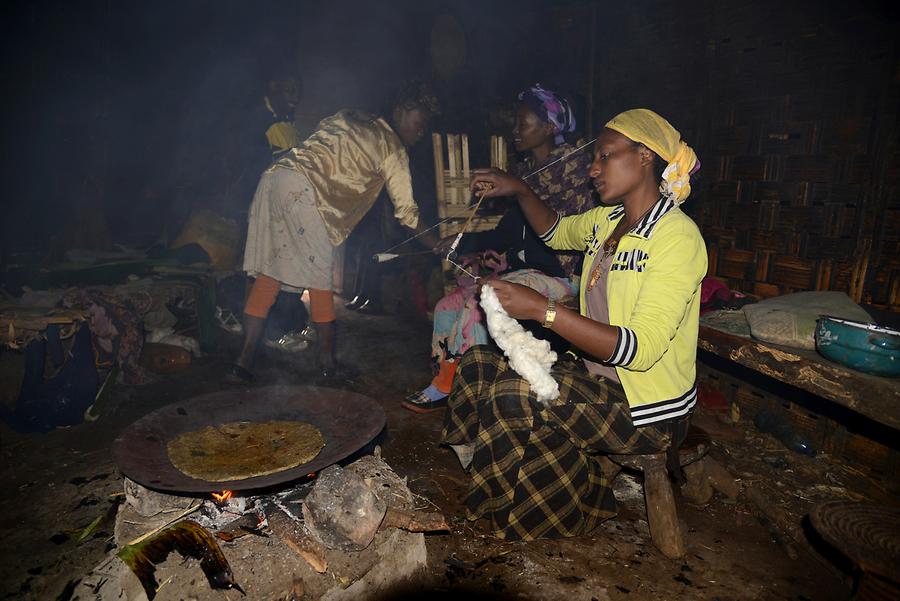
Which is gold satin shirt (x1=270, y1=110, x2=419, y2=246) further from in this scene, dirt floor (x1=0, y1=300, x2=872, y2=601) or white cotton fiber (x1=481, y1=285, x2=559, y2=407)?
white cotton fiber (x1=481, y1=285, x2=559, y2=407)

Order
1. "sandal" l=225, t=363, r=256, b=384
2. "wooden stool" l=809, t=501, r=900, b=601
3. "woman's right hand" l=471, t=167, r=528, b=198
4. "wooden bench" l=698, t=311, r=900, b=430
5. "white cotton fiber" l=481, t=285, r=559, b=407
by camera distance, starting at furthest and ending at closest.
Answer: "sandal" l=225, t=363, r=256, b=384, "woman's right hand" l=471, t=167, r=528, b=198, "wooden bench" l=698, t=311, r=900, b=430, "white cotton fiber" l=481, t=285, r=559, b=407, "wooden stool" l=809, t=501, r=900, b=601

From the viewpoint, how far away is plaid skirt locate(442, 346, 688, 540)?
2350 mm

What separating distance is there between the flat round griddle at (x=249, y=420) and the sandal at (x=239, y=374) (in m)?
1.70

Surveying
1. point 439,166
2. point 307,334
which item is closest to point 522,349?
point 307,334

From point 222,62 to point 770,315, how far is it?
7383mm

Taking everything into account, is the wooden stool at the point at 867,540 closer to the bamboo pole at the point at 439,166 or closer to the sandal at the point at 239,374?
the sandal at the point at 239,374

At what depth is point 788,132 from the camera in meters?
3.73

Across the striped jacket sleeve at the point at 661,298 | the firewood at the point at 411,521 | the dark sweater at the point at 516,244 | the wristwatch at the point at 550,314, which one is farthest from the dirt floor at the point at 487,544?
the dark sweater at the point at 516,244

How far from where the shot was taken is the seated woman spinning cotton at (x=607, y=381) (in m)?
2.21

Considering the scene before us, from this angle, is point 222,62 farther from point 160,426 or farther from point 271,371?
point 160,426

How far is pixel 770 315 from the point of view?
3.23 metres

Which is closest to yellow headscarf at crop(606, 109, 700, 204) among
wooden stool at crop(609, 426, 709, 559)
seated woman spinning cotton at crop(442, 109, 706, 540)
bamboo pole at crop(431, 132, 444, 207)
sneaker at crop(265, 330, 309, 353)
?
seated woman spinning cotton at crop(442, 109, 706, 540)

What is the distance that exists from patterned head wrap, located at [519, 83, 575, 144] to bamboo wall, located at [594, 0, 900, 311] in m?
1.24

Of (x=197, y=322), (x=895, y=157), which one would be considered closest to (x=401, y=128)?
(x=197, y=322)
